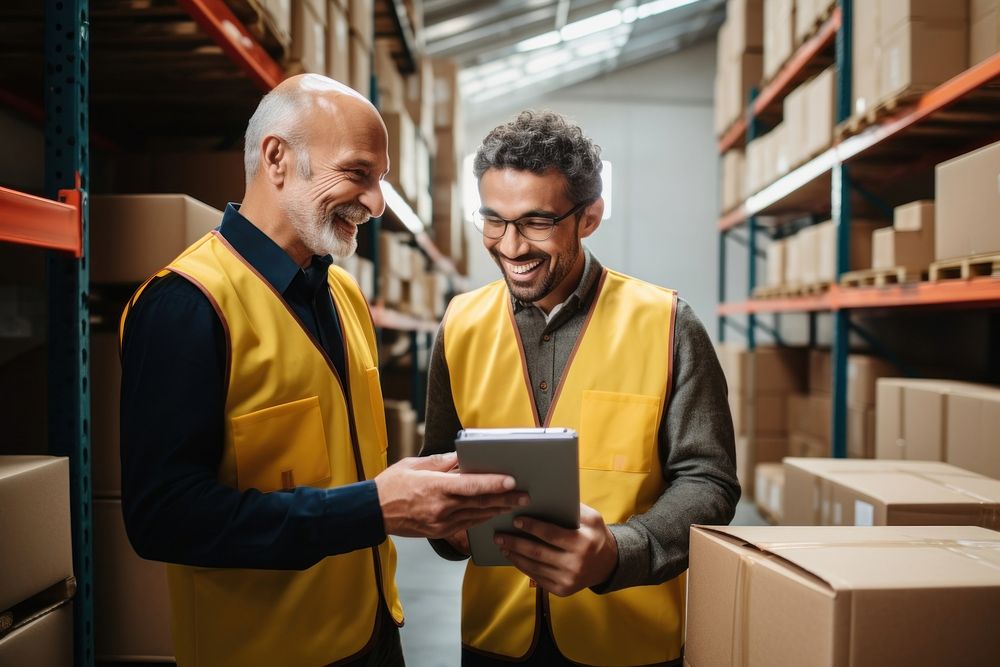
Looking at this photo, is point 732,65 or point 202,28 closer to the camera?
point 202,28

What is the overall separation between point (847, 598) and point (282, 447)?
1097 millimetres

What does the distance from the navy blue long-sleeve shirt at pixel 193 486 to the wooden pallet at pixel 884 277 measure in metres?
3.56

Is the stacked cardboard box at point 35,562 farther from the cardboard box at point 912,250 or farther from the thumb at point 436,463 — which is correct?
the cardboard box at point 912,250

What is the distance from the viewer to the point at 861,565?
1.09 metres

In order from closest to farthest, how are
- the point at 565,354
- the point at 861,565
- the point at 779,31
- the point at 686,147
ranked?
the point at 861,565 < the point at 565,354 < the point at 779,31 < the point at 686,147

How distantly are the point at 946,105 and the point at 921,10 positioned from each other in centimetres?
54

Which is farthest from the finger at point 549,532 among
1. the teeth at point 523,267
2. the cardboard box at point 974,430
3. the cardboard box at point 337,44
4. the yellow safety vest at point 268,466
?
the cardboard box at point 337,44

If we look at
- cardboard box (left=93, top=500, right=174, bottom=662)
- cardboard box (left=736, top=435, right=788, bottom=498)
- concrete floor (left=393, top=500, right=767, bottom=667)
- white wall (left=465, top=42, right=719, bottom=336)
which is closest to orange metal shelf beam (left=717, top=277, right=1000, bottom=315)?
cardboard box (left=736, top=435, right=788, bottom=498)

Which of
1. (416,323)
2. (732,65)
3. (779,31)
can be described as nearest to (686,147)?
(732,65)

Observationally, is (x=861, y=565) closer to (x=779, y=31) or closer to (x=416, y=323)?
(x=416, y=323)

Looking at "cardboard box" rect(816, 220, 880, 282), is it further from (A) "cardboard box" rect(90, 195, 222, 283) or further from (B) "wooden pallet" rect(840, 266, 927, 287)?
(A) "cardboard box" rect(90, 195, 222, 283)

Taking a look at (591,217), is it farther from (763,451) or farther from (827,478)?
(763,451)

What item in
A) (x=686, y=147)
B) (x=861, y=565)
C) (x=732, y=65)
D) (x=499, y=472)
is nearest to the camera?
(x=861, y=565)

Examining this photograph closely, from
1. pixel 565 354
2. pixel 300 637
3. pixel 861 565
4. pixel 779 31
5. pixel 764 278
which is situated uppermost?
pixel 779 31
